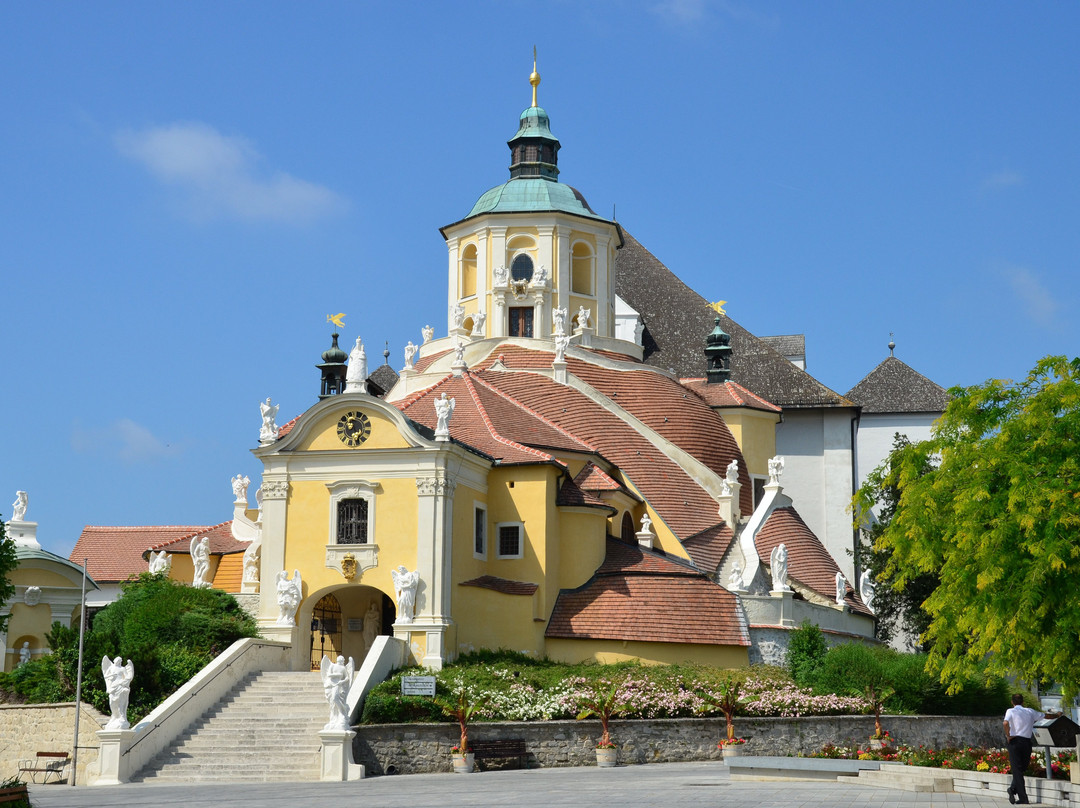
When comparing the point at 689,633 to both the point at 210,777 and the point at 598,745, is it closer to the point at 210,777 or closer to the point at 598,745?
the point at 598,745

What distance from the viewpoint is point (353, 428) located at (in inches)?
1374

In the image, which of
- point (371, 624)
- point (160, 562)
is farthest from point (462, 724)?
point (160, 562)

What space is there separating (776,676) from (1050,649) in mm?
12406

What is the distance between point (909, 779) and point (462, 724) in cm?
1009

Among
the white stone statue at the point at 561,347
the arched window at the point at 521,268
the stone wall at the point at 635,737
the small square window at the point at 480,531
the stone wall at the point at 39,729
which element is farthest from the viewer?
the arched window at the point at 521,268

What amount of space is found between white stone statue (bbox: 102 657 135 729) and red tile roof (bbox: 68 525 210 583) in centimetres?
2312

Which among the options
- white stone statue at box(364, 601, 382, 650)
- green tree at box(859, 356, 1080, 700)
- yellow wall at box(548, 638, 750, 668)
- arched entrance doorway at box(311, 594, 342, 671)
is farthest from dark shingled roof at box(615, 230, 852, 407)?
green tree at box(859, 356, 1080, 700)

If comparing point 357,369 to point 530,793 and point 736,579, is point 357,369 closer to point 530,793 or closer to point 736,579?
point 736,579

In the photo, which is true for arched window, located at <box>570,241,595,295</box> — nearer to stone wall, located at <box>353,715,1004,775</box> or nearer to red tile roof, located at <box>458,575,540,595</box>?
red tile roof, located at <box>458,575,540,595</box>

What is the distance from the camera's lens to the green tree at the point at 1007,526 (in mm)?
22109

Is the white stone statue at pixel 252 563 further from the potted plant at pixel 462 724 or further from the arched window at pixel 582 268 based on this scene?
the arched window at pixel 582 268

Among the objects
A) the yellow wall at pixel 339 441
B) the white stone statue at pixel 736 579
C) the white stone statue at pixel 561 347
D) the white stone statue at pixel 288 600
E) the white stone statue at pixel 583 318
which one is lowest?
the white stone statue at pixel 288 600

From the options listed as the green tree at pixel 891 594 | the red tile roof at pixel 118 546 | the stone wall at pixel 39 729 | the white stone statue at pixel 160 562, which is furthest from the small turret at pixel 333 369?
the stone wall at pixel 39 729

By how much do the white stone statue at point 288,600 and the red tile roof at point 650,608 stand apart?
6537 millimetres
